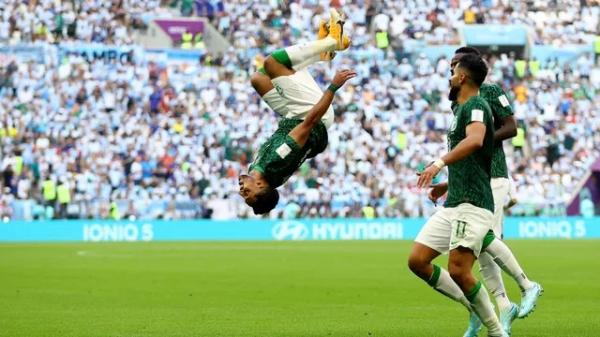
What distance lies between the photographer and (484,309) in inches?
430

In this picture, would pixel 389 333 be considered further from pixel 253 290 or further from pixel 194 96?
pixel 194 96

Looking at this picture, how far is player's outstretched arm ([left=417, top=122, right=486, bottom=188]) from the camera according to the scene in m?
9.91

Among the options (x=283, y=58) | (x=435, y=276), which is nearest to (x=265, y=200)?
(x=283, y=58)

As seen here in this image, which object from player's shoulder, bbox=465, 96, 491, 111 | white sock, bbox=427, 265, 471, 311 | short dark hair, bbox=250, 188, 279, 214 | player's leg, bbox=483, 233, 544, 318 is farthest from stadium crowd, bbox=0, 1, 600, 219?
player's shoulder, bbox=465, 96, 491, 111

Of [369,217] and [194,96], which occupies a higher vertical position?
[194,96]

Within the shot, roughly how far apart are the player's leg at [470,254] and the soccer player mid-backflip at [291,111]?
163 cm

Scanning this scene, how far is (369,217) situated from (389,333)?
27.4 metres

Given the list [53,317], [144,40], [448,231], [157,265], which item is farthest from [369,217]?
[448,231]

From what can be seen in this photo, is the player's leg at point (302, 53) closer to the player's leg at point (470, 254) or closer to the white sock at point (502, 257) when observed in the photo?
the player's leg at point (470, 254)

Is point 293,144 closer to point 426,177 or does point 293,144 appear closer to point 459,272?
point 459,272

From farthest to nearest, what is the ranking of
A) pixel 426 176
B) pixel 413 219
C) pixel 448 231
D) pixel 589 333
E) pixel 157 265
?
1. pixel 413 219
2. pixel 157 265
3. pixel 589 333
4. pixel 448 231
5. pixel 426 176

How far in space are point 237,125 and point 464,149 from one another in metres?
32.0

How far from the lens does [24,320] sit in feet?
46.9

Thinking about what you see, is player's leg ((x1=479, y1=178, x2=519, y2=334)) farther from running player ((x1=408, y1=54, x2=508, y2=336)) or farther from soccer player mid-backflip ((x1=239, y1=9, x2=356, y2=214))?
soccer player mid-backflip ((x1=239, y1=9, x2=356, y2=214))
